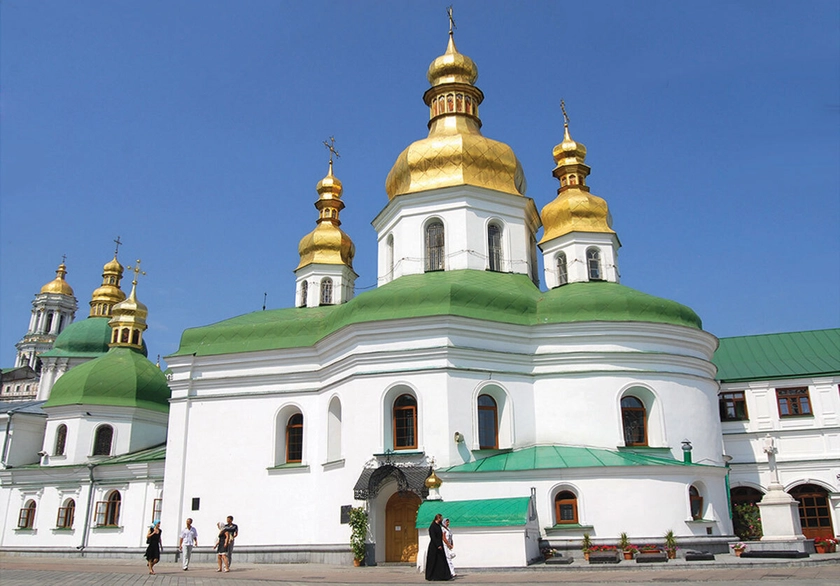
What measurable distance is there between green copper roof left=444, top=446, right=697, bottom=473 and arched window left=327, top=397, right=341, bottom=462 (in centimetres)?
432

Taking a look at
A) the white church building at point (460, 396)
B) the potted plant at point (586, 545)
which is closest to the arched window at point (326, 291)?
the white church building at point (460, 396)

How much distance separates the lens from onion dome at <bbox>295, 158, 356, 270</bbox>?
29.6 m

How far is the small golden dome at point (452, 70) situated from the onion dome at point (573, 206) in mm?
4457

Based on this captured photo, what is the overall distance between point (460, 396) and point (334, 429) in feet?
14.7

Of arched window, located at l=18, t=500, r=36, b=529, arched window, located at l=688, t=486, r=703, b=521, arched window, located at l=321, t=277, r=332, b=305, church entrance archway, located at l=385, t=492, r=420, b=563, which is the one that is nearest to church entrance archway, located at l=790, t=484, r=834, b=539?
arched window, located at l=688, t=486, r=703, b=521

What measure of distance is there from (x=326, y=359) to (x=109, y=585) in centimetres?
995

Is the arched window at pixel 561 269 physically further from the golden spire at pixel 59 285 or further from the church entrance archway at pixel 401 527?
the golden spire at pixel 59 285

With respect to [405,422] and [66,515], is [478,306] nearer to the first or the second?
[405,422]

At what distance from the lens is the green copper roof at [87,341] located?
47469 millimetres

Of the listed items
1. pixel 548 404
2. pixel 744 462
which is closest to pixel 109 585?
pixel 548 404

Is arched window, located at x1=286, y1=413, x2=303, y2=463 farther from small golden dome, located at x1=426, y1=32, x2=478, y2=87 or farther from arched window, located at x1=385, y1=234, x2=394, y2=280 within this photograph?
small golden dome, located at x1=426, y1=32, x2=478, y2=87

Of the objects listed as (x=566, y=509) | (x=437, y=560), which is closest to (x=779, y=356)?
(x=566, y=509)

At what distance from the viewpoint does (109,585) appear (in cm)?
1351

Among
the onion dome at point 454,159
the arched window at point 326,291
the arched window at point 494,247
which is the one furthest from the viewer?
the arched window at point 326,291
